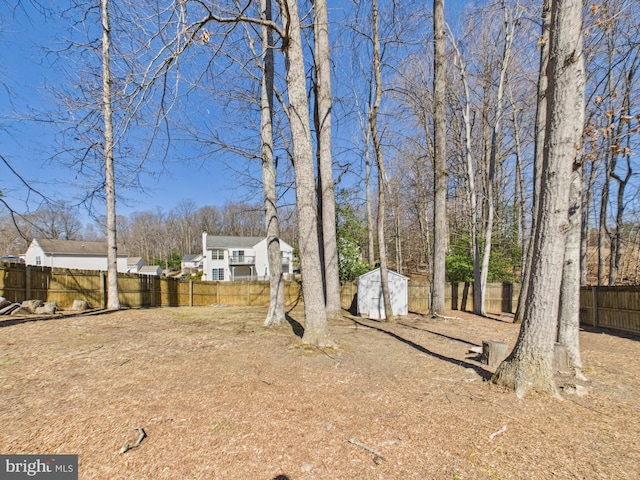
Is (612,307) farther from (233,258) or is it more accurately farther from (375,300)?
(233,258)

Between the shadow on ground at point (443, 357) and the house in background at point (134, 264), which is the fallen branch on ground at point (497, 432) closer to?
the shadow on ground at point (443, 357)

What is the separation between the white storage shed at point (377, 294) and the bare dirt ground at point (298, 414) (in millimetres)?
5180

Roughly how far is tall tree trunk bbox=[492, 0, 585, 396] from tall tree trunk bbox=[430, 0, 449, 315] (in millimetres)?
6651

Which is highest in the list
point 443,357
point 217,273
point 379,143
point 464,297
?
point 379,143

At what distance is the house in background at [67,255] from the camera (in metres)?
27.4

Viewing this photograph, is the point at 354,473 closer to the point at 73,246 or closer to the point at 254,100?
the point at 254,100

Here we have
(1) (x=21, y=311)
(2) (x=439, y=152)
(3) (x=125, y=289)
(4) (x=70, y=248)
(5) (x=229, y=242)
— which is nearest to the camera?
(1) (x=21, y=311)

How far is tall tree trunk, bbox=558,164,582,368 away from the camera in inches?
163

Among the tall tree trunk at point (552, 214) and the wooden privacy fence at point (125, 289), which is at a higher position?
the tall tree trunk at point (552, 214)

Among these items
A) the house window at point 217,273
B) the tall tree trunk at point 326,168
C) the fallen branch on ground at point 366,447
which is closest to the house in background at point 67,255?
the house window at point 217,273

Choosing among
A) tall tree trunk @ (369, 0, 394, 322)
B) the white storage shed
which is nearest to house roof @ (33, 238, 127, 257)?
the white storage shed

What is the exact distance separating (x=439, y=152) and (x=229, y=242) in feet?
92.2

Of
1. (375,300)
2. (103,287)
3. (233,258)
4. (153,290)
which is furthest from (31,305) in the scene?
(233,258)

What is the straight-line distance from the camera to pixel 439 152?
989cm
